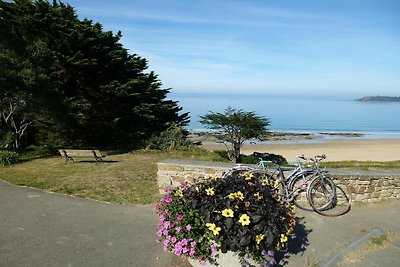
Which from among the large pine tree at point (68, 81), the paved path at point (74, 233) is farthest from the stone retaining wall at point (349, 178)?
the large pine tree at point (68, 81)

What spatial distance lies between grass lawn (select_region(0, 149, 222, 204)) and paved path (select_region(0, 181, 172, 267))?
66 cm

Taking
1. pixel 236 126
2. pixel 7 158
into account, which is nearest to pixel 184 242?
pixel 7 158

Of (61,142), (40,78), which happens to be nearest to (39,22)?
(40,78)

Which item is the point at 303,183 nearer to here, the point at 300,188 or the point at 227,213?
the point at 300,188

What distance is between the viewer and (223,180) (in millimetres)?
4980

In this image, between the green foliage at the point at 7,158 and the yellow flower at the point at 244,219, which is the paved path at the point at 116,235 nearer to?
the yellow flower at the point at 244,219

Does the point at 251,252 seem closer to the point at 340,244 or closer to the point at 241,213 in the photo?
the point at 241,213

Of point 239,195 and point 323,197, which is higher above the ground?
point 239,195

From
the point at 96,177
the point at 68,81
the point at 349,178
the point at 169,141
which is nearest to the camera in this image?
the point at 349,178

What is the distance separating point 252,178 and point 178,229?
1.31 meters

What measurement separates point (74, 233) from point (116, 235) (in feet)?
2.30

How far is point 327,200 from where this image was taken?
24.9 feet

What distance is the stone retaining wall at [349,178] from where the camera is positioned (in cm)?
801

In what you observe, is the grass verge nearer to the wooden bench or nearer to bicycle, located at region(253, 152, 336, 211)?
bicycle, located at region(253, 152, 336, 211)
